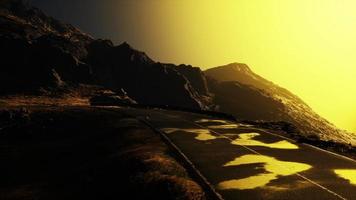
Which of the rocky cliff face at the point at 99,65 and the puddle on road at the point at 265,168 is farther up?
the rocky cliff face at the point at 99,65

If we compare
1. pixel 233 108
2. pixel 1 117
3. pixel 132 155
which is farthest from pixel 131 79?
pixel 132 155

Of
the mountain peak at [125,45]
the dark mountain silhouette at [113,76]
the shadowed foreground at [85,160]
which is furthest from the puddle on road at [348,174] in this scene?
the mountain peak at [125,45]

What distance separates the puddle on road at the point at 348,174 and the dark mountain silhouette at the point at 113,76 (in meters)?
18.4

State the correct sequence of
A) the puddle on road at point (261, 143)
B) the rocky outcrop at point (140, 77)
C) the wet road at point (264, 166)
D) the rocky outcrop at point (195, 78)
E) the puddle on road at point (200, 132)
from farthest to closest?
the rocky outcrop at point (195, 78)
the rocky outcrop at point (140, 77)
the puddle on road at point (200, 132)
the puddle on road at point (261, 143)
the wet road at point (264, 166)

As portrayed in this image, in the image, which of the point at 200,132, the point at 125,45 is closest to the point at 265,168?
the point at 200,132

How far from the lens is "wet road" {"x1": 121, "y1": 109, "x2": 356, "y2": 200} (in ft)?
46.6

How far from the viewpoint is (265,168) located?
1758 centimetres

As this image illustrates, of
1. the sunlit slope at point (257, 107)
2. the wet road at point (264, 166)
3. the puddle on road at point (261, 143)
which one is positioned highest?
the sunlit slope at point (257, 107)

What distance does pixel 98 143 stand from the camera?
28.0 m

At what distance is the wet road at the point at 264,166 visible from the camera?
14211 mm

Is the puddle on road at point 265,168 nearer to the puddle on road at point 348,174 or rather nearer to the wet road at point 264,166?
the wet road at point 264,166

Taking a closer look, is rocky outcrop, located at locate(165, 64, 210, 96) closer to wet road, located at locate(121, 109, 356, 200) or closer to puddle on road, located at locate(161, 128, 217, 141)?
puddle on road, located at locate(161, 128, 217, 141)

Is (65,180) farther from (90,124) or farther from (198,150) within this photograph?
(90,124)

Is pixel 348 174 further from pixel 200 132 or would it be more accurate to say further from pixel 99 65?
pixel 99 65
